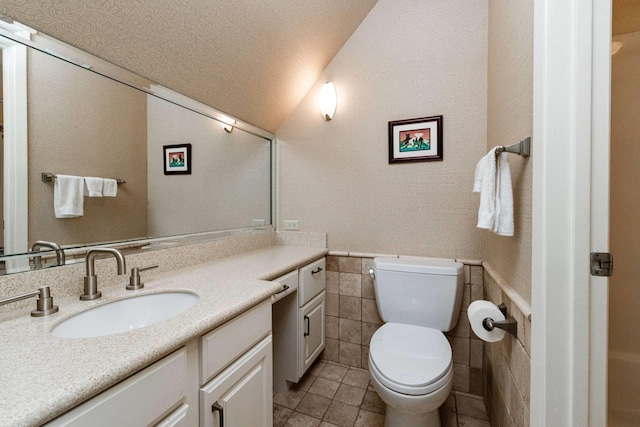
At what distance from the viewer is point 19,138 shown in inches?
34.3

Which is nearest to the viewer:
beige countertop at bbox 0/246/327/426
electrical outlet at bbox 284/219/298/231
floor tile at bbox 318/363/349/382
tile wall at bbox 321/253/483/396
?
beige countertop at bbox 0/246/327/426

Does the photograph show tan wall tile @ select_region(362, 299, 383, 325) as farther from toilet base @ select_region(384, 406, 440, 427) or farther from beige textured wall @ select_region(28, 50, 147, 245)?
beige textured wall @ select_region(28, 50, 147, 245)

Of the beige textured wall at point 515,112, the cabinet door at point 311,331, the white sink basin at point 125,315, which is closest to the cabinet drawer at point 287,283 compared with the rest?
the cabinet door at point 311,331

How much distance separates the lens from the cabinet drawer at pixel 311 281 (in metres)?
1.59

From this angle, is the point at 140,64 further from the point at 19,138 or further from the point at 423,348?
the point at 423,348

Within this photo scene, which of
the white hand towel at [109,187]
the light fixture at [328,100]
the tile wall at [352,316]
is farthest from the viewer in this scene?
the light fixture at [328,100]

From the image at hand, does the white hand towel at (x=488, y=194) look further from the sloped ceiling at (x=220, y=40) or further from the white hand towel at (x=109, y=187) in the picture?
the white hand towel at (x=109, y=187)

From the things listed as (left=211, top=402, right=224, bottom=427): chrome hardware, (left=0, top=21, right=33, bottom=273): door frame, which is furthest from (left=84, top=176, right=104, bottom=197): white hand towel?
(left=211, top=402, right=224, bottom=427): chrome hardware

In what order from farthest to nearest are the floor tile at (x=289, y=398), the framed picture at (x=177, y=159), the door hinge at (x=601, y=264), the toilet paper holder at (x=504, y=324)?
the floor tile at (x=289, y=398)
the framed picture at (x=177, y=159)
the toilet paper holder at (x=504, y=324)
the door hinge at (x=601, y=264)

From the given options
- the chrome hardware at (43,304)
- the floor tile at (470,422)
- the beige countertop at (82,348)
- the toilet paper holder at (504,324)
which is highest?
the chrome hardware at (43,304)

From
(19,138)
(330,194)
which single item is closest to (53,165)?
(19,138)

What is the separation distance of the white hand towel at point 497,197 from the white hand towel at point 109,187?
1.53 meters

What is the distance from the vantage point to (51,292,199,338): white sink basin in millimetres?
818

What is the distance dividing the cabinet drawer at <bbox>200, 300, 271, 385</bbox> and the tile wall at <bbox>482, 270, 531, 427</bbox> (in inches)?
36.0
